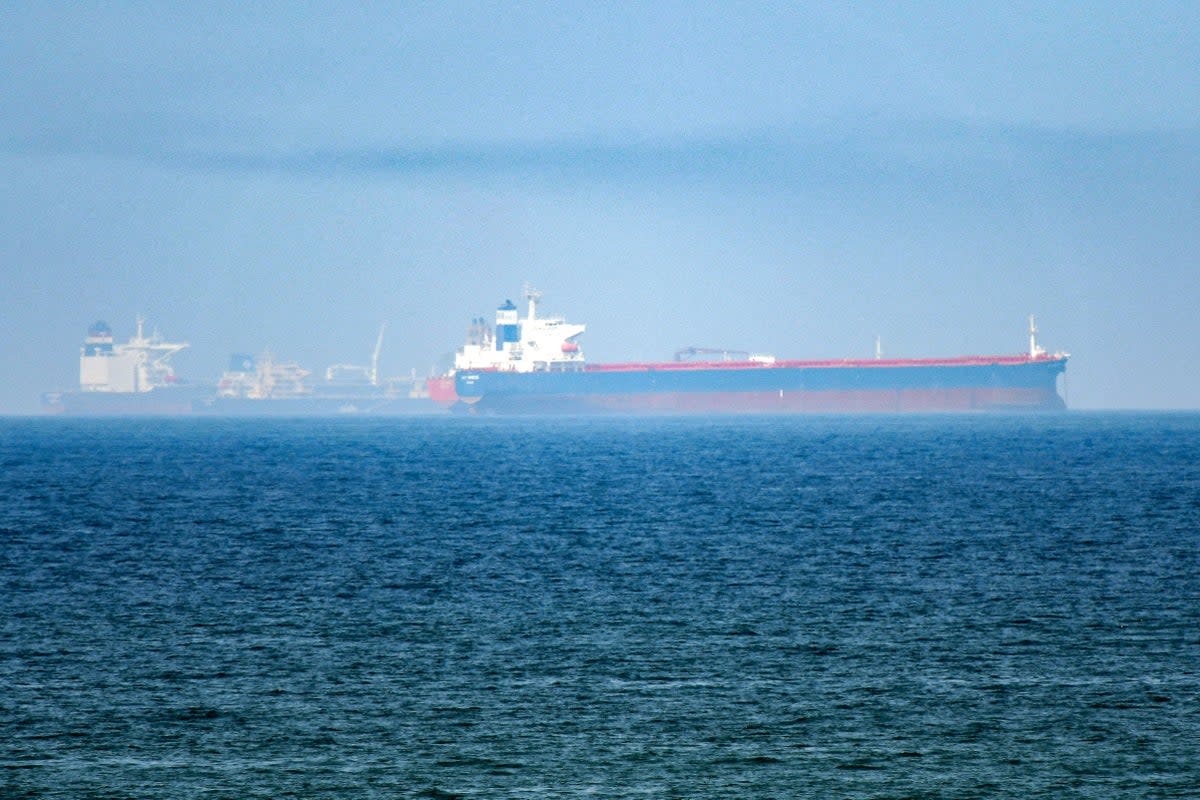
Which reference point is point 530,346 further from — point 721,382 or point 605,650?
point 605,650

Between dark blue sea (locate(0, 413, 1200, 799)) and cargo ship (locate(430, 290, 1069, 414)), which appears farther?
cargo ship (locate(430, 290, 1069, 414))

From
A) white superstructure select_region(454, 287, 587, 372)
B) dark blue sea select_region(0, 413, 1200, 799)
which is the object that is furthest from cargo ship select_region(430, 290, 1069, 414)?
dark blue sea select_region(0, 413, 1200, 799)

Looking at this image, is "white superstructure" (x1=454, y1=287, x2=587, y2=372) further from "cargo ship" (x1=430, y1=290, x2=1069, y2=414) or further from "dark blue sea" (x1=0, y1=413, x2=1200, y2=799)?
"dark blue sea" (x1=0, y1=413, x2=1200, y2=799)

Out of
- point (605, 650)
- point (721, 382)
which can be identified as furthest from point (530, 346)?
point (605, 650)

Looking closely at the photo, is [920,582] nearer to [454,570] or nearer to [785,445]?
[454,570]

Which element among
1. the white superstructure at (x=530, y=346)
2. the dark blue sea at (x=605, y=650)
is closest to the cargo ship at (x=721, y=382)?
the white superstructure at (x=530, y=346)

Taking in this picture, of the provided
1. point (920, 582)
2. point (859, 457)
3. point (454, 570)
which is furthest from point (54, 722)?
point (859, 457)
